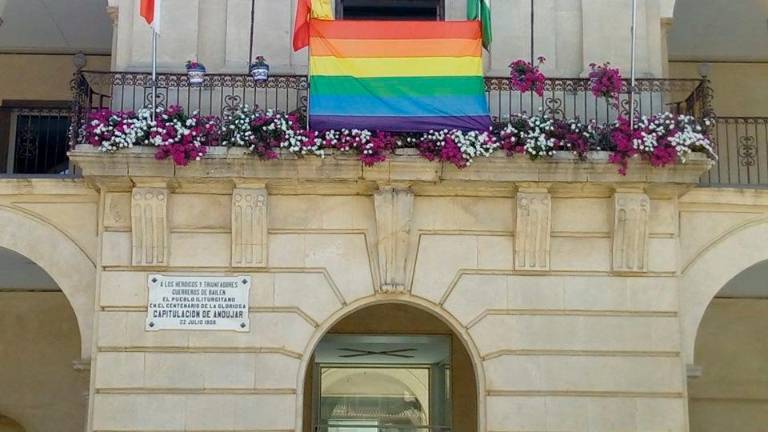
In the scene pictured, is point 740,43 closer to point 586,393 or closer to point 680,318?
point 680,318

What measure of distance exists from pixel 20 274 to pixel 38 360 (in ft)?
5.61

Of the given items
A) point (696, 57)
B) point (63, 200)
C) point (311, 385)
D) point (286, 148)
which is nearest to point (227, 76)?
point (286, 148)

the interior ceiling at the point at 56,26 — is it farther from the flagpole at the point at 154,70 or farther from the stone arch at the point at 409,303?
the stone arch at the point at 409,303

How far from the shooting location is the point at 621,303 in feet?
41.5

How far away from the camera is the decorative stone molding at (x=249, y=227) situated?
1259 centimetres

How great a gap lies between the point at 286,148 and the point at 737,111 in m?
8.07

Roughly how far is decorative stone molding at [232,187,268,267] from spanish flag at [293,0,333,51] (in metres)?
1.68

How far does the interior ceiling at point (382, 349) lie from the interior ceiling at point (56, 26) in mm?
5630

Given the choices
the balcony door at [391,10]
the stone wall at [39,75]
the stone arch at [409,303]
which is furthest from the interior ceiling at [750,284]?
the stone wall at [39,75]

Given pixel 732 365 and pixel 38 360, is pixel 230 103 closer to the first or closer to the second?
pixel 38 360

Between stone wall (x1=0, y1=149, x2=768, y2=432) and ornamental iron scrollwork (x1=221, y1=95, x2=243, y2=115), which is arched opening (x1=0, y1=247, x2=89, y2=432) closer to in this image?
stone wall (x1=0, y1=149, x2=768, y2=432)

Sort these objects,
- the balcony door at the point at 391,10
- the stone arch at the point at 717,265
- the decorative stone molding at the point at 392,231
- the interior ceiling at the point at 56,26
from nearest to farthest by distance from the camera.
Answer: the decorative stone molding at the point at 392,231
the stone arch at the point at 717,265
the balcony door at the point at 391,10
the interior ceiling at the point at 56,26

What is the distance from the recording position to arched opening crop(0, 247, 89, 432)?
16.8 meters

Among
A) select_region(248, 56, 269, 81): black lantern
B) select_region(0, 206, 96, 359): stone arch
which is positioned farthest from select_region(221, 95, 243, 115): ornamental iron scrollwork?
select_region(0, 206, 96, 359): stone arch
